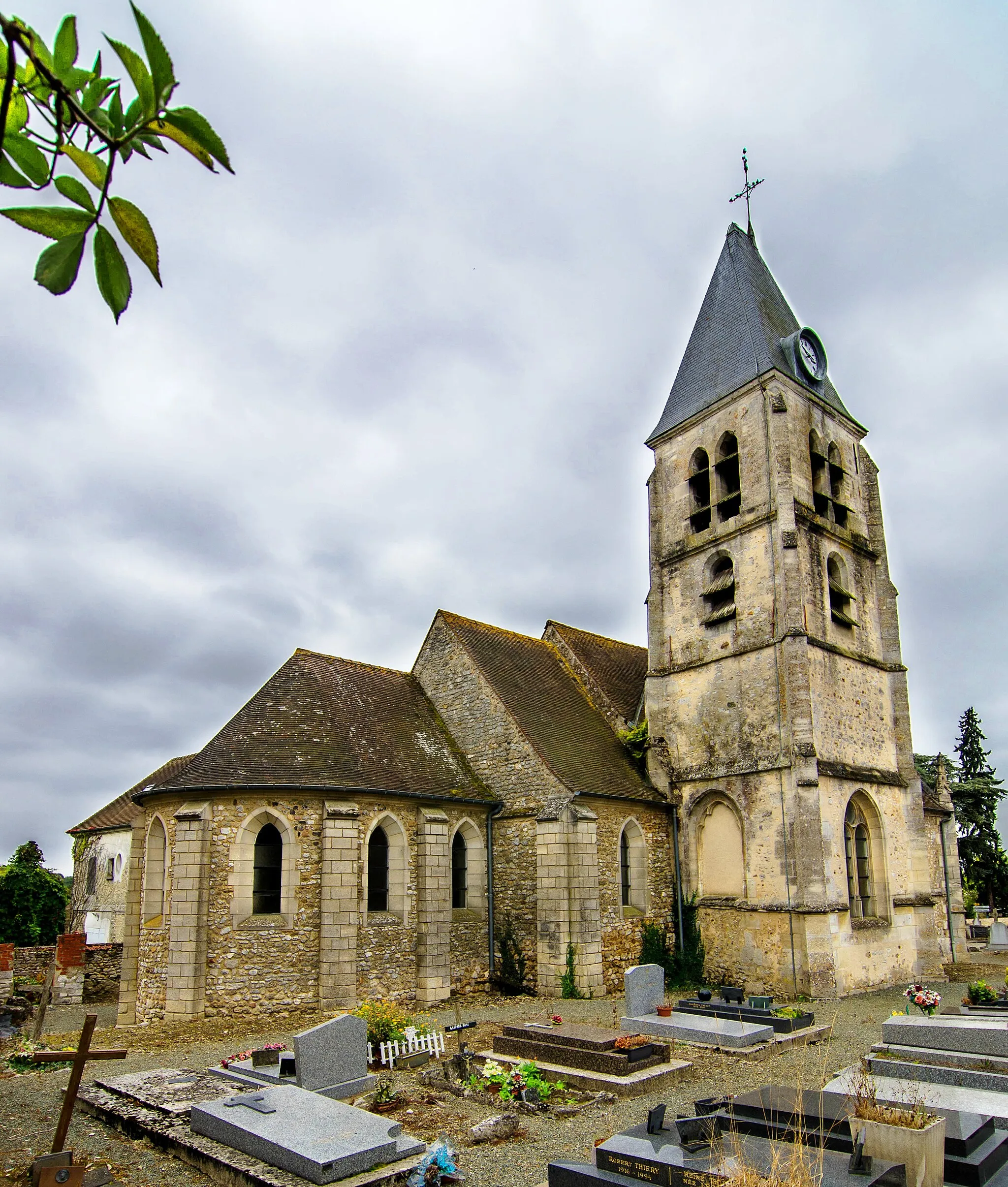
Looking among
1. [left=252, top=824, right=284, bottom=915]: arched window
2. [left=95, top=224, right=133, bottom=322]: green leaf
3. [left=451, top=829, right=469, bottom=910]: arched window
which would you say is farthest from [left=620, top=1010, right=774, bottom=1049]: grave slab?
[left=95, top=224, right=133, bottom=322]: green leaf

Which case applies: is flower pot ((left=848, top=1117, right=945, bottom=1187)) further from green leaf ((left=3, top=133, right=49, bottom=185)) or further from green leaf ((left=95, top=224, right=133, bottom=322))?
green leaf ((left=3, top=133, right=49, bottom=185))

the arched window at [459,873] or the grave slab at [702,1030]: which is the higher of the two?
the arched window at [459,873]

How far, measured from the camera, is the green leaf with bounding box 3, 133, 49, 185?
4.46ft

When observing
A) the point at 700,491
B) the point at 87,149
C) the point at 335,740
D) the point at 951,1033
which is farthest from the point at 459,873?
the point at 87,149

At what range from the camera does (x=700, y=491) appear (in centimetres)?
2508

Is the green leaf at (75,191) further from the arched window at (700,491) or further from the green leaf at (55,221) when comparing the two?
the arched window at (700,491)

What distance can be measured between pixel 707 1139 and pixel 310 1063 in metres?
4.96

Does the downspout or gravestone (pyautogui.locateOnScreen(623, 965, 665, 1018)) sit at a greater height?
the downspout

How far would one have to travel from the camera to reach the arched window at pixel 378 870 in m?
18.1

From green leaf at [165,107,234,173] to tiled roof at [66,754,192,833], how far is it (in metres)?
32.4

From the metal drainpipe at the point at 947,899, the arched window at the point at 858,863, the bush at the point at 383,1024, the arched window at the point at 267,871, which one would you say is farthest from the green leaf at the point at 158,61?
the metal drainpipe at the point at 947,899

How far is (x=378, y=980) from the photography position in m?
17.3

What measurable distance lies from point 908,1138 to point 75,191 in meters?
8.34

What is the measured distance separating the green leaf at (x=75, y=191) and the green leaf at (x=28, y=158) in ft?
0.07
